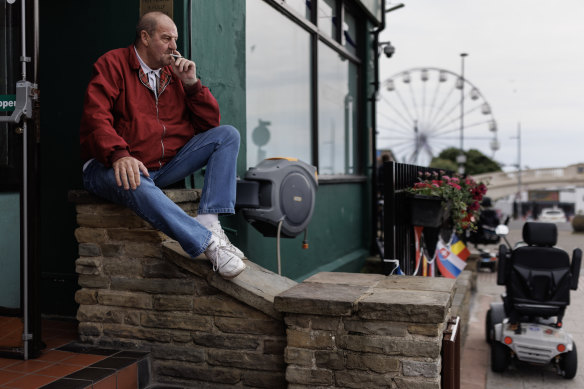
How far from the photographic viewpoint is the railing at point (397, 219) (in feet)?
14.6

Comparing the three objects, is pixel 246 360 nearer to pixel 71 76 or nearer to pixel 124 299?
pixel 124 299

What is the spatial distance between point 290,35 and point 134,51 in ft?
9.99

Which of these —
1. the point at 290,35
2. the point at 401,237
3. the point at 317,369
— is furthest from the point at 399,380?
the point at 290,35

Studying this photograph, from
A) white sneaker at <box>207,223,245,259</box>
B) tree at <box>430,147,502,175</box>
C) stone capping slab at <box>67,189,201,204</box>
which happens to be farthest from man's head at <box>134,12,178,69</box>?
tree at <box>430,147,502,175</box>

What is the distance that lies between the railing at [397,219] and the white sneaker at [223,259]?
1.78m

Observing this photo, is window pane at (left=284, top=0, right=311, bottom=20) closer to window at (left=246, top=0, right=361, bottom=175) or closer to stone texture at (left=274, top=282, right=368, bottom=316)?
window at (left=246, top=0, right=361, bottom=175)

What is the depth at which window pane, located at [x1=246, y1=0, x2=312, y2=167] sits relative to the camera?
500 cm

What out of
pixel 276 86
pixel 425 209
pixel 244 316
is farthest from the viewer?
pixel 276 86

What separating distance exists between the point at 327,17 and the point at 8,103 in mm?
4711

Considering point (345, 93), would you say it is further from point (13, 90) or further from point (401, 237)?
point (13, 90)

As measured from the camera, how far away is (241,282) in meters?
2.88

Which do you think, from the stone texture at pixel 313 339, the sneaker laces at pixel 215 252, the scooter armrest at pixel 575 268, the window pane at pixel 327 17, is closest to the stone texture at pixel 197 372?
the stone texture at pixel 313 339

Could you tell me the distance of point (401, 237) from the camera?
4.83m

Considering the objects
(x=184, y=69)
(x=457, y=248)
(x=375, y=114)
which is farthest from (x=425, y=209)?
(x=375, y=114)
